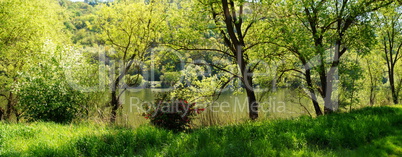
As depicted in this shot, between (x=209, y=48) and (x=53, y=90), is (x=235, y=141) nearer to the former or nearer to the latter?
(x=209, y=48)

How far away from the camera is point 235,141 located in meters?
5.13

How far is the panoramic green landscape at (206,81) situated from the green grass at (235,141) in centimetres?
3

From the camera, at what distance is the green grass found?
454cm

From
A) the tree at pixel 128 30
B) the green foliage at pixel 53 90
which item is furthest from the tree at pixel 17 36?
the tree at pixel 128 30

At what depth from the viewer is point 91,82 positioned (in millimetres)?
11898

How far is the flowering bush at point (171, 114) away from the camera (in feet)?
23.1

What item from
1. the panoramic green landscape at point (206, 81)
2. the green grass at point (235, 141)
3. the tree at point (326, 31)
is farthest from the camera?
the tree at point (326, 31)

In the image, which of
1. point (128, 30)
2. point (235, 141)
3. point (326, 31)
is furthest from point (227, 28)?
point (128, 30)

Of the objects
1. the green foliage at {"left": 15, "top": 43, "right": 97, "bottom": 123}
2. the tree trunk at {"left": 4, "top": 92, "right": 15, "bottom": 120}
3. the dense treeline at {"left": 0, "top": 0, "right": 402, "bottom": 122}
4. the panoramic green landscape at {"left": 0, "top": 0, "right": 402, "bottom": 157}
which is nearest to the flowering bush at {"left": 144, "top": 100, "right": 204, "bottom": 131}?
the panoramic green landscape at {"left": 0, "top": 0, "right": 402, "bottom": 157}

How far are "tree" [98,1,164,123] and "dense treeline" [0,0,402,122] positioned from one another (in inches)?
2.4

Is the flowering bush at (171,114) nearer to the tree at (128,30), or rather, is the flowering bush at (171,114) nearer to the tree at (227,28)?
the tree at (227,28)

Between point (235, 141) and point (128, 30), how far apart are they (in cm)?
1151

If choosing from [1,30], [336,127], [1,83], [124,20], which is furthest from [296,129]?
[1,83]

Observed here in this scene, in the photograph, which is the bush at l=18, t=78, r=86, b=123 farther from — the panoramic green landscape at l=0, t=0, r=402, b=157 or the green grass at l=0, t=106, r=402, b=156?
the green grass at l=0, t=106, r=402, b=156
